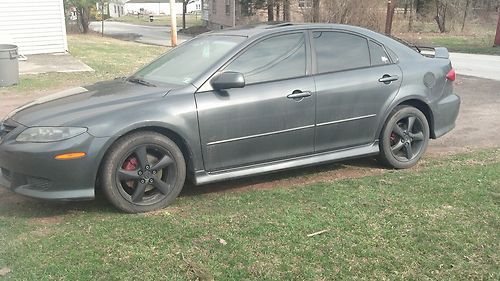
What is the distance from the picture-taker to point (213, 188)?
4.89m

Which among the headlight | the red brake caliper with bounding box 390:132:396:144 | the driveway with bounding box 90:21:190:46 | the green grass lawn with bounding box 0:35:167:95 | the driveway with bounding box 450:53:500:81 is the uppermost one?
the headlight

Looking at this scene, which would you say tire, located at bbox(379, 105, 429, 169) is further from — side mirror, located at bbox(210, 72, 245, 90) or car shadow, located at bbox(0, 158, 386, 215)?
side mirror, located at bbox(210, 72, 245, 90)

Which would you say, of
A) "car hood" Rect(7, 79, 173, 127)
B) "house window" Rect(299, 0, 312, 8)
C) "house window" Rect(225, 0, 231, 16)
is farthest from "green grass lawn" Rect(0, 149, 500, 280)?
"house window" Rect(225, 0, 231, 16)

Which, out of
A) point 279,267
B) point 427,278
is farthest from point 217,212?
point 427,278

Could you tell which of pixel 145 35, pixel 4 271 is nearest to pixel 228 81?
pixel 4 271

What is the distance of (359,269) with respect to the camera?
129 inches

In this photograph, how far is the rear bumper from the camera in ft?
18.1

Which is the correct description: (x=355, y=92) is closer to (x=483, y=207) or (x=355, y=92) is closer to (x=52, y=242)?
(x=483, y=207)

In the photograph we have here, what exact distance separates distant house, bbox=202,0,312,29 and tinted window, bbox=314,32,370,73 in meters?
23.7

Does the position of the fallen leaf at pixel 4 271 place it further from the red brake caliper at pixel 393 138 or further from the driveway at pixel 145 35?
the driveway at pixel 145 35

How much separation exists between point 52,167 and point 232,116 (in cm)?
150

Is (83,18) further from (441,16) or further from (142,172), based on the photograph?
(142,172)

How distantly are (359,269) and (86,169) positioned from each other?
7.05ft

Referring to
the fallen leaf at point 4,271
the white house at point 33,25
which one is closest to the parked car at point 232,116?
the fallen leaf at point 4,271
